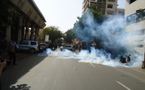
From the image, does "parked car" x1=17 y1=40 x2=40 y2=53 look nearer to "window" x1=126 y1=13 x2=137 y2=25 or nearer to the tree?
the tree

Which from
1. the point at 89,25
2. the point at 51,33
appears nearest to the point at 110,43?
the point at 89,25

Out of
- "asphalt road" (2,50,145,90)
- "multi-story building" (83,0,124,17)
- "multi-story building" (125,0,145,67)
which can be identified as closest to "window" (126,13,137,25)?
"multi-story building" (125,0,145,67)

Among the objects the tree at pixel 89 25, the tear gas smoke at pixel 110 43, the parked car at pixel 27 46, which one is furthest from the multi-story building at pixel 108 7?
the parked car at pixel 27 46

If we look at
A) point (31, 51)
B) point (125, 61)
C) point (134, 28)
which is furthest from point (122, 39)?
point (31, 51)

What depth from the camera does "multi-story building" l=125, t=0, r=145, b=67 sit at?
19812 mm

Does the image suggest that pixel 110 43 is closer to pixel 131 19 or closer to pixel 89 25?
pixel 131 19

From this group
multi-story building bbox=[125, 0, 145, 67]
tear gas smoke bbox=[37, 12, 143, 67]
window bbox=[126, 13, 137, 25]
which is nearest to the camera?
tear gas smoke bbox=[37, 12, 143, 67]

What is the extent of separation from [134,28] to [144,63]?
826 cm

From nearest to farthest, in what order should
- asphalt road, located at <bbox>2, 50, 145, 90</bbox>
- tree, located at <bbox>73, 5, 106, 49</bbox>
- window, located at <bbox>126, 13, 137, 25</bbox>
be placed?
asphalt road, located at <bbox>2, 50, 145, 90</bbox> < window, located at <bbox>126, 13, 137, 25</bbox> < tree, located at <bbox>73, 5, 106, 49</bbox>

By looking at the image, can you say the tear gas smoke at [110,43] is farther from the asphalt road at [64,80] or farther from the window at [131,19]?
the asphalt road at [64,80]

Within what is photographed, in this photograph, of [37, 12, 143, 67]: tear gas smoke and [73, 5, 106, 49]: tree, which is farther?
[73, 5, 106, 49]: tree

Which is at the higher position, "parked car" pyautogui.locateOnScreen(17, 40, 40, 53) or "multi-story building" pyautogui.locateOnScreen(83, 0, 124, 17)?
"multi-story building" pyautogui.locateOnScreen(83, 0, 124, 17)

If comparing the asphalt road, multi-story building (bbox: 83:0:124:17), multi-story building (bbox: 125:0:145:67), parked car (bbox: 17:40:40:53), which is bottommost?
the asphalt road

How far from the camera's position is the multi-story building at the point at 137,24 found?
19812mm
